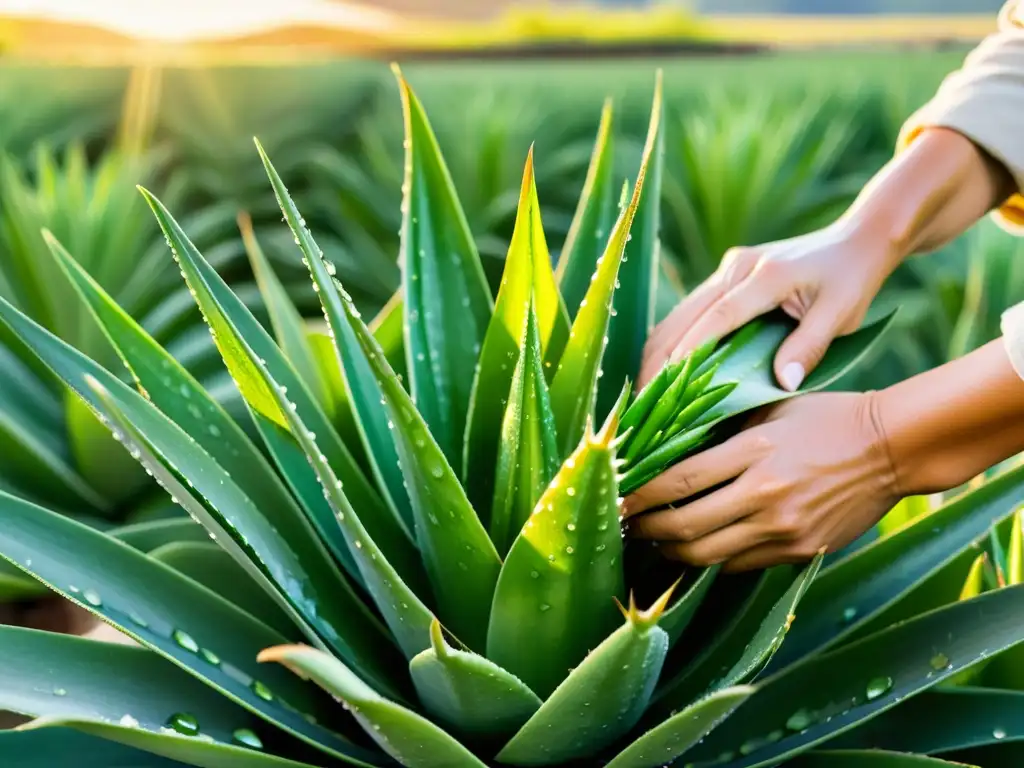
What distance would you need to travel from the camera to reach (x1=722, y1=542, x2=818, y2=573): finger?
60cm

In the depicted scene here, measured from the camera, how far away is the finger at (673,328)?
0.67 m

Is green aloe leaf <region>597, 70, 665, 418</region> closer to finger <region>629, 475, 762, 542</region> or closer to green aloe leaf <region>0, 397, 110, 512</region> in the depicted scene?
finger <region>629, 475, 762, 542</region>

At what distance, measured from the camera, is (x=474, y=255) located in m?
0.75

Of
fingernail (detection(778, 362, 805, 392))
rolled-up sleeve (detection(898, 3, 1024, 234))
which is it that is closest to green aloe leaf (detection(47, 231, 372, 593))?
fingernail (detection(778, 362, 805, 392))

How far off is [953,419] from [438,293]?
39 centimetres

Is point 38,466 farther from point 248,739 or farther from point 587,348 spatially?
point 587,348

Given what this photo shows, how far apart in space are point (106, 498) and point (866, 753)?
881mm

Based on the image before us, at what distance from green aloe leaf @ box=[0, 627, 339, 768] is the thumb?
382 mm

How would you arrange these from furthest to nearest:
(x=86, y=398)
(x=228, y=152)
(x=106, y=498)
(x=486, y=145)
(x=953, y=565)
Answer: (x=228, y=152)
(x=486, y=145)
(x=106, y=498)
(x=953, y=565)
(x=86, y=398)

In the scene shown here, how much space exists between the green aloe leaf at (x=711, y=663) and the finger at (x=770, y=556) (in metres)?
0.02

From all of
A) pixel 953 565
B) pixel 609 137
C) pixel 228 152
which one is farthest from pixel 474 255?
pixel 228 152

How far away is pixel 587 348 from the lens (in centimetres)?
61

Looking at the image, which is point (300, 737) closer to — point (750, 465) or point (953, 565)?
point (750, 465)

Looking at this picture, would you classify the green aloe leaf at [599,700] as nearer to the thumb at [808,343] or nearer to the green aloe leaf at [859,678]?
the green aloe leaf at [859,678]
